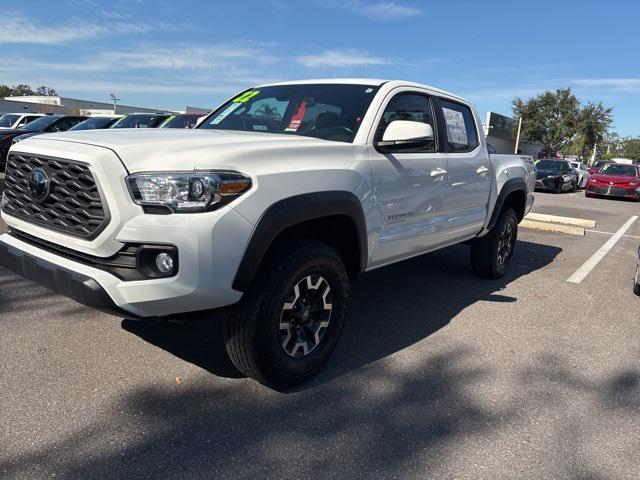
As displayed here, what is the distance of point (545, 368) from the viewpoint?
354 centimetres

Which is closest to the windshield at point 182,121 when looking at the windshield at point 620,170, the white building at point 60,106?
the windshield at point 620,170

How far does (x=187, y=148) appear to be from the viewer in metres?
2.63

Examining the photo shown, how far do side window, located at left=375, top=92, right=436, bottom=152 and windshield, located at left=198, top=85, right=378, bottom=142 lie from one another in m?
0.16

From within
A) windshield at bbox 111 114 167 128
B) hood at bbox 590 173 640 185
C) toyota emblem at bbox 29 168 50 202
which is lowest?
hood at bbox 590 173 640 185

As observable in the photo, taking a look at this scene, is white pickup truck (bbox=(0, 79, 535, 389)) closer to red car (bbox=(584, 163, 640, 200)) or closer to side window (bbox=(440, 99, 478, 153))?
side window (bbox=(440, 99, 478, 153))

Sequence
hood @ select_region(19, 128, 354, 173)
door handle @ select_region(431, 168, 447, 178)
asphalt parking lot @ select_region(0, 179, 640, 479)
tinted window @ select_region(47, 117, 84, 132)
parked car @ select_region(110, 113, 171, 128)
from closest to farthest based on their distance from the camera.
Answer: asphalt parking lot @ select_region(0, 179, 640, 479), hood @ select_region(19, 128, 354, 173), door handle @ select_region(431, 168, 447, 178), parked car @ select_region(110, 113, 171, 128), tinted window @ select_region(47, 117, 84, 132)

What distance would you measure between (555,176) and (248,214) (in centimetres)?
2022

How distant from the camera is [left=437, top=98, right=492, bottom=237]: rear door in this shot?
4387 mm

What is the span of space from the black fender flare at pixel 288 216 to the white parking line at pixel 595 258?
4.02 metres

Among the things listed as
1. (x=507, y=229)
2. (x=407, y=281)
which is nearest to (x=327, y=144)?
(x=407, y=281)

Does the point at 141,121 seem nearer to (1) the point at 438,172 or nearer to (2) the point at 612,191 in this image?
(1) the point at 438,172

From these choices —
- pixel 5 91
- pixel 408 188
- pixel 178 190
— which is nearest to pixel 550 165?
pixel 408 188

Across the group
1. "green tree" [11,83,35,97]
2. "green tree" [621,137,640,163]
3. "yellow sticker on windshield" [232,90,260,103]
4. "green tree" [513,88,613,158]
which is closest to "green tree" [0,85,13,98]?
"green tree" [11,83,35,97]

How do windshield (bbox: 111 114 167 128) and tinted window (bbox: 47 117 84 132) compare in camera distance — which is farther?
tinted window (bbox: 47 117 84 132)
